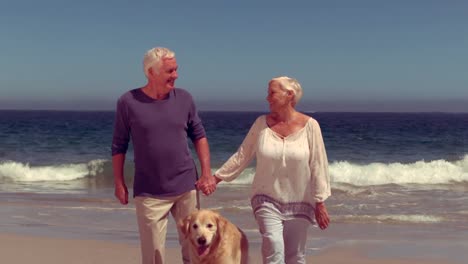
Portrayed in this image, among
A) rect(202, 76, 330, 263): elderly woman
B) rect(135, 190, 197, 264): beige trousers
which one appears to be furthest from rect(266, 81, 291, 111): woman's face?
rect(135, 190, 197, 264): beige trousers

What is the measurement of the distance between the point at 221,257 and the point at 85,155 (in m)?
28.4

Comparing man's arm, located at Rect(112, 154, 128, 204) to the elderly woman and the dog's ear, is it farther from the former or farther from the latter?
the elderly woman

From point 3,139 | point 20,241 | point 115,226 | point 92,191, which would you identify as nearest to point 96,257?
point 20,241

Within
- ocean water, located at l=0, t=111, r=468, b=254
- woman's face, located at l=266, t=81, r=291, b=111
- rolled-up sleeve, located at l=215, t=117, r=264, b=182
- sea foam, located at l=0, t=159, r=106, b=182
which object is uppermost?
woman's face, located at l=266, t=81, r=291, b=111

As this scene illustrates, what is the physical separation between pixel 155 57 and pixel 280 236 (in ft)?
4.97

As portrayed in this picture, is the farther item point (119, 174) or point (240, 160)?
point (240, 160)

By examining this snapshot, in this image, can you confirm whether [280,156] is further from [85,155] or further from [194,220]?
[85,155]

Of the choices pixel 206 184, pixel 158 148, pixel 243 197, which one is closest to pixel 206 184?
pixel 206 184

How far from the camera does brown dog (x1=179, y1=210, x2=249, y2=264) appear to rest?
4.36m

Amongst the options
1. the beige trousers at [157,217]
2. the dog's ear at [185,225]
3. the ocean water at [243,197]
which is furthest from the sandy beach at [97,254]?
the dog's ear at [185,225]

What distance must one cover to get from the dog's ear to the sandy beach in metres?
2.86

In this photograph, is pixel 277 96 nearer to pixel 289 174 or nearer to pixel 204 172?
pixel 289 174

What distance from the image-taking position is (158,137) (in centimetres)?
463

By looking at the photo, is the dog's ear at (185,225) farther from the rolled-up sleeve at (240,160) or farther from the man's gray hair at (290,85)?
the man's gray hair at (290,85)
